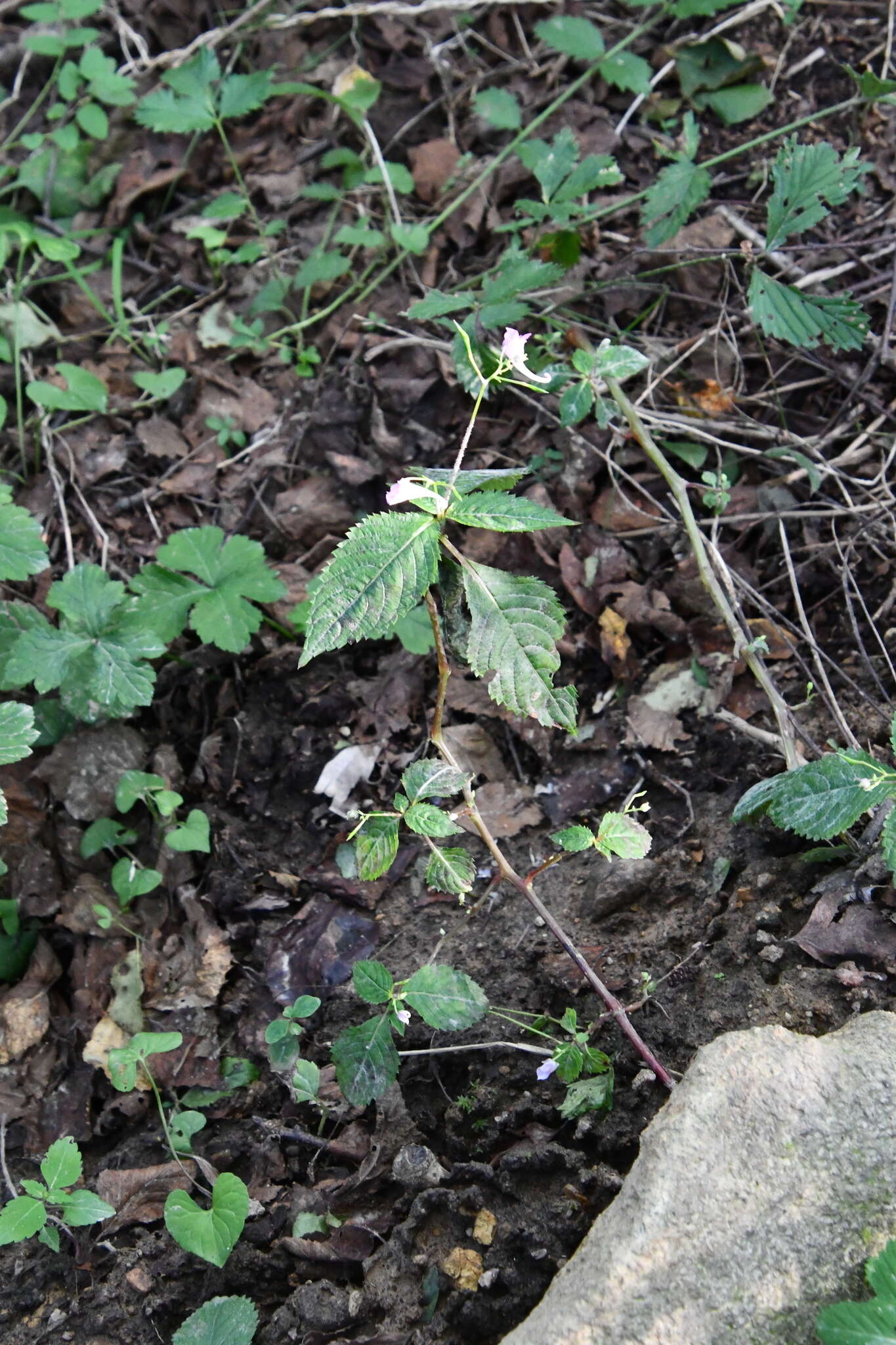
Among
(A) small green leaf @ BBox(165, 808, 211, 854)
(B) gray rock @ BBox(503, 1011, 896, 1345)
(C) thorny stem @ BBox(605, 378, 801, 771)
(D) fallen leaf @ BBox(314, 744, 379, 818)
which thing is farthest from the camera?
(D) fallen leaf @ BBox(314, 744, 379, 818)

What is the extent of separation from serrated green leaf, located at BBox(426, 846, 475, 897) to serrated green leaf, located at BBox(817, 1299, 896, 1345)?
819 millimetres

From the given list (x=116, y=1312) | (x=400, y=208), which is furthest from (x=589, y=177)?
(x=116, y=1312)

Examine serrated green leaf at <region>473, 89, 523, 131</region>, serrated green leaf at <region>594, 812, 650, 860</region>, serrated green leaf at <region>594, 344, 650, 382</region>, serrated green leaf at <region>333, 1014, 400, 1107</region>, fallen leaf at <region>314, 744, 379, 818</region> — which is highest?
serrated green leaf at <region>473, 89, 523, 131</region>

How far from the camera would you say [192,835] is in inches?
92.7

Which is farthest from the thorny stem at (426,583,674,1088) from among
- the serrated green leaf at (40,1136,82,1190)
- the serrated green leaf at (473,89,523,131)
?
the serrated green leaf at (473,89,523,131)

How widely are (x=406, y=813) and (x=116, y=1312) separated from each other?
111 centimetres

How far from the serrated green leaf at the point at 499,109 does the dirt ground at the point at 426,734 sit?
0.58 ft

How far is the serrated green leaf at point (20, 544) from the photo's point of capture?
2355 millimetres

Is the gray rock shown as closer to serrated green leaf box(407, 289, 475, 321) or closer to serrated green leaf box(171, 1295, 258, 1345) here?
serrated green leaf box(171, 1295, 258, 1345)

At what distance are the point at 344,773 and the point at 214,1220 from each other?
1061 millimetres

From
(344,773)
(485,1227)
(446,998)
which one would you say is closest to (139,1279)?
(485,1227)

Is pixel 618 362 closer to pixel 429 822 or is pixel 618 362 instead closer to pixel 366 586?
pixel 366 586

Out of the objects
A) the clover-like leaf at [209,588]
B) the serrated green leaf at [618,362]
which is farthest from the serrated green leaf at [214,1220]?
the serrated green leaf at [618,362]

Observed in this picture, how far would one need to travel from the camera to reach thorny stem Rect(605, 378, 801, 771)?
2076mm
